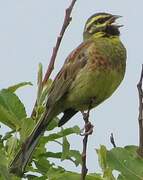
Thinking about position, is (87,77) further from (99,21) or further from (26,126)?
(26,126)

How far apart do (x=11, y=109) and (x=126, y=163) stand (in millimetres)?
974

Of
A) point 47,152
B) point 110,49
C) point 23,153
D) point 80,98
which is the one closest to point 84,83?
point 80,98

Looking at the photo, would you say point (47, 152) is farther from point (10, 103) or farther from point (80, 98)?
point (80, 98)

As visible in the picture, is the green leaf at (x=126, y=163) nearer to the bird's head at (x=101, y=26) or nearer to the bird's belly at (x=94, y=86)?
the bird's belly at (x=94, y=86)

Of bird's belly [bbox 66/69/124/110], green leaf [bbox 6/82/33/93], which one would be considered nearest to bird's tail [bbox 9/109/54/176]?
green leaf [bbox 6/82/33/93]

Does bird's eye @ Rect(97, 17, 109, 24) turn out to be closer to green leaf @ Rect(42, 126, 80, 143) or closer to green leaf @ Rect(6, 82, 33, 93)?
green leaf @ Rect(6, 82, 33, 93)

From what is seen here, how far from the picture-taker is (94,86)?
495 centimetres

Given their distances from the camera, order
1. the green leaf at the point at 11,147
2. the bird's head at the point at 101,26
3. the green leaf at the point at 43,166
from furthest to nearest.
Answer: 1. the bird's head at the point at 101,26
2. the green leaf at the point at 43,166
3. the green leaf at the point at 11,147

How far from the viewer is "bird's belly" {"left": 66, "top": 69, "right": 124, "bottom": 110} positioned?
493cm

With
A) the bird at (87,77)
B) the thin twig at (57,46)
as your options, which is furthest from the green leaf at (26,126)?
the bird at (87,77)

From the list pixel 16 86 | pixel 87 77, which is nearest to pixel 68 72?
pixel 87 77

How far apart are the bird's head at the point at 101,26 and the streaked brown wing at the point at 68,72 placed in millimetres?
419

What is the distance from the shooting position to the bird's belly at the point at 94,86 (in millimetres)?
4930

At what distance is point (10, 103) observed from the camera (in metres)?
3.58
